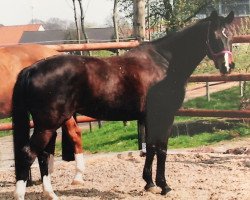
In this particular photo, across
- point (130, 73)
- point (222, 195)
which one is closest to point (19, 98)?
point (130, 73)

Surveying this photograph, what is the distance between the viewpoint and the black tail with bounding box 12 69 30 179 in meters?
4.24

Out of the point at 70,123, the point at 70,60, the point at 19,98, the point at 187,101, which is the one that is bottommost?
the point at 187,101

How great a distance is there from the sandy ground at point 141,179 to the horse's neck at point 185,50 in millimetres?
1193

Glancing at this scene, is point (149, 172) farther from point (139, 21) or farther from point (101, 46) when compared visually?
point (139, 21)

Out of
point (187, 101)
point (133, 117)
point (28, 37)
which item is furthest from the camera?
point (28, 37)

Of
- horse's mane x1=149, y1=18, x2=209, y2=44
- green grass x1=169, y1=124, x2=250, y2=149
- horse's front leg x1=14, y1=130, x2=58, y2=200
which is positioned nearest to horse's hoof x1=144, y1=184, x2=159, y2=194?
horse's front leg x1=14, y1=130, x2=58, y2=200

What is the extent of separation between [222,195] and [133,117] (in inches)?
45.4

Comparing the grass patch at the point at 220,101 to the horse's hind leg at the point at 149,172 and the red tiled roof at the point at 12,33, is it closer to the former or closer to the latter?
the horse's hind leg at the point at 149,172

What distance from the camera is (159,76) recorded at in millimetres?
4645

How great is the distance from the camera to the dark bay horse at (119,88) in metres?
4.19

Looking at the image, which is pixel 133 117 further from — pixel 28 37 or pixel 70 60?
pixel 28 37

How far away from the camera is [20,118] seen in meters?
4.36

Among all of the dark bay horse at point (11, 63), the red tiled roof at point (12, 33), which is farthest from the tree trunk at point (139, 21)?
the red tiled roof at point (12, 33)

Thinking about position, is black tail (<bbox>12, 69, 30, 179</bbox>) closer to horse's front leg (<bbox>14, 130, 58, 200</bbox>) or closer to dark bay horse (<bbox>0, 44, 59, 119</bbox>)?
horse's front leg (<bbox>14, 130, 58, 200</bbox>)
